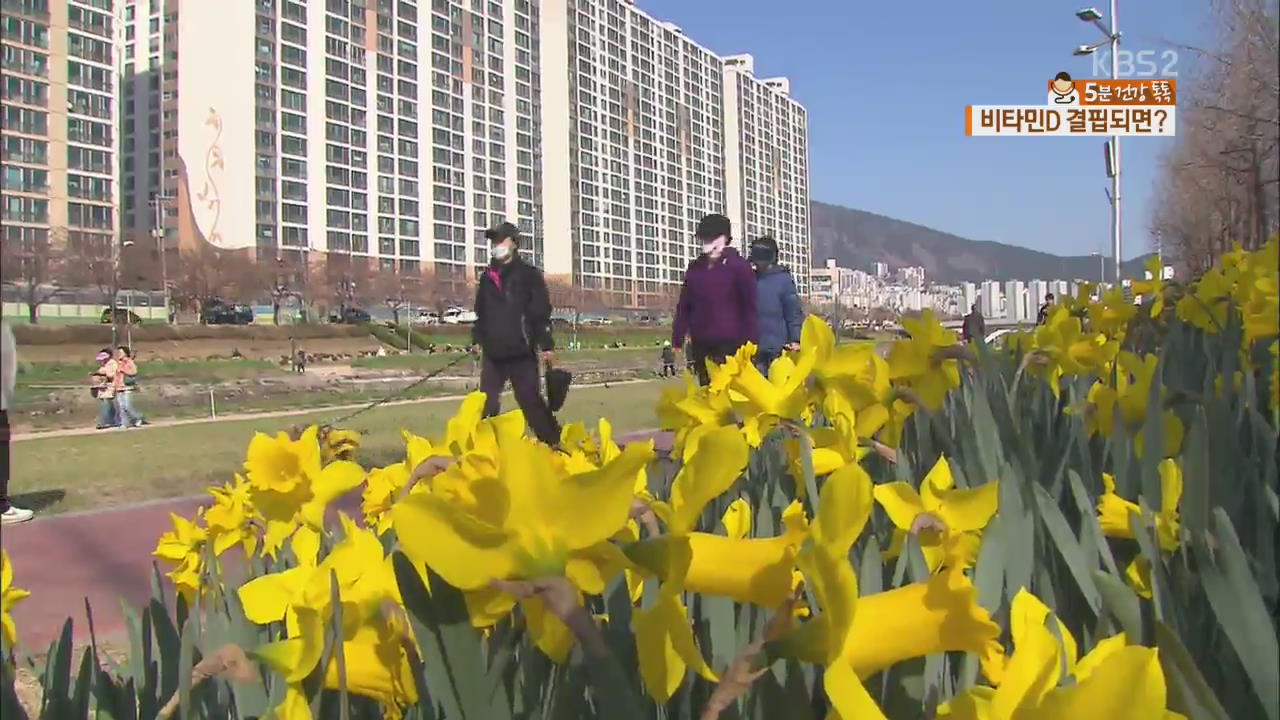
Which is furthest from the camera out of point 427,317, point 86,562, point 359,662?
point 427,317

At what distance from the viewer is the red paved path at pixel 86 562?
114 inches

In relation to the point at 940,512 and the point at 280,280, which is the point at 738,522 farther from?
the point at 280,280

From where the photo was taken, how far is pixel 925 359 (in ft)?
4.35

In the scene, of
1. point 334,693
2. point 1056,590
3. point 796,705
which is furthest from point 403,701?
point 1056,590

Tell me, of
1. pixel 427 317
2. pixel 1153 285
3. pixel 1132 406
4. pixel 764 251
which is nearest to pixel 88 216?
pixel 427 317

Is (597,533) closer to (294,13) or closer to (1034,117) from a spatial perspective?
(1034,117)

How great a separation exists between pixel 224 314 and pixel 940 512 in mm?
48117

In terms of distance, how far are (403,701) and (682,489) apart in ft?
0.94

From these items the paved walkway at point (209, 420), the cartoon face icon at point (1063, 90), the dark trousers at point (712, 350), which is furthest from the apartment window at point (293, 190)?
the cartoon face icon at point (1063, 90)

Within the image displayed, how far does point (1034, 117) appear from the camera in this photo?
15.1 ft

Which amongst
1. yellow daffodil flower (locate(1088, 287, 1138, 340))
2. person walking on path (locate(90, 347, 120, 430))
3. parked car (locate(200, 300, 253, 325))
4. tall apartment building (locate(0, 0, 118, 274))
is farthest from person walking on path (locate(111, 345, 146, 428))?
tall apartment building (locate(0, 0, 118, 274))

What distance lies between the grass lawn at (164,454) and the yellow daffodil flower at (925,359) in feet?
6.46

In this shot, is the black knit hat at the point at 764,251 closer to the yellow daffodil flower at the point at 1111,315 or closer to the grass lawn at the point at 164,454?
the grass lawn at the point at 164,454

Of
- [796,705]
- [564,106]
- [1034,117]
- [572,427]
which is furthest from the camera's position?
[564,106]
